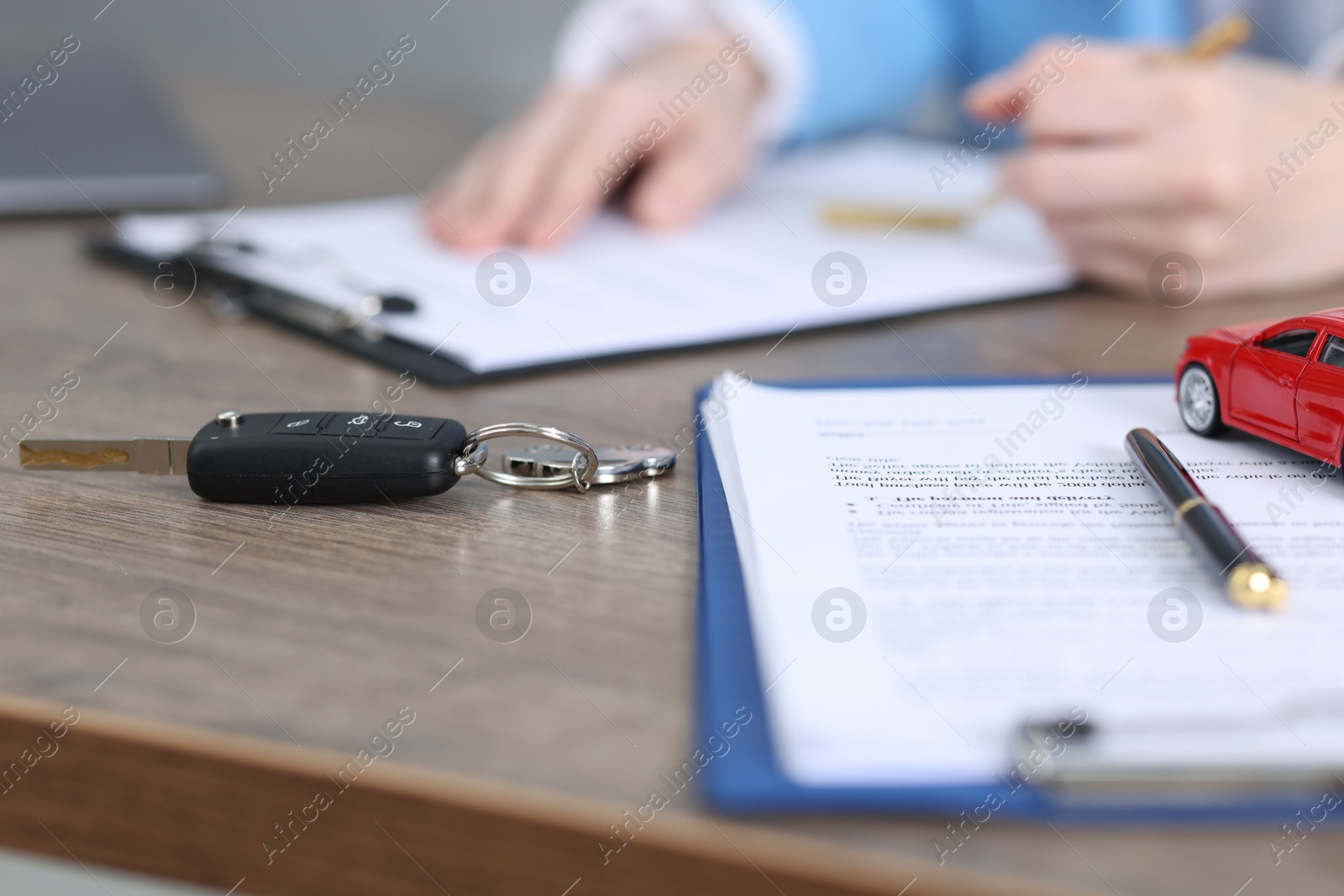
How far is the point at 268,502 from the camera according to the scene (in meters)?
0.57

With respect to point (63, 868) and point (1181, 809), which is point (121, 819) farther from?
point (1181, 809)

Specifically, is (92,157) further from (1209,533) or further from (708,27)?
(1209,533)

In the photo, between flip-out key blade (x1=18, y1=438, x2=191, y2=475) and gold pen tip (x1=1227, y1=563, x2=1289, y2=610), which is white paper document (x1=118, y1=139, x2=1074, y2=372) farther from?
gold pen tip (x1=1227, y1=563, x2=1289, y2=610)

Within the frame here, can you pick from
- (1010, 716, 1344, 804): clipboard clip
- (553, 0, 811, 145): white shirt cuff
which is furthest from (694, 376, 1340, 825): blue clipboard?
(553, 0, 811, 145): white shirt cuff

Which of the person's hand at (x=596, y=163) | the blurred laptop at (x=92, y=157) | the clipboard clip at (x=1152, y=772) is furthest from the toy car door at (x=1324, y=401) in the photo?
the blurred laptop at (x=92, y=157)

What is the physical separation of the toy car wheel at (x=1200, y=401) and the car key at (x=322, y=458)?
306 mm

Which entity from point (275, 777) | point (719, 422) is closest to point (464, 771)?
point (275, 777)

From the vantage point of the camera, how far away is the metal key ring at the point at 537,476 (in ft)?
1.85

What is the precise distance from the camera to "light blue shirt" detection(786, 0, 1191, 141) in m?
1.52

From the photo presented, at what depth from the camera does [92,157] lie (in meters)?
1.37

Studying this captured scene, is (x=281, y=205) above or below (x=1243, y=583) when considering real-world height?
above

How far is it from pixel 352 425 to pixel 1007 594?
0.35 metres

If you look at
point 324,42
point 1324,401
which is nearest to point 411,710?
point 1324,401

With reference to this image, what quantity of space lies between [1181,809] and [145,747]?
35cm
